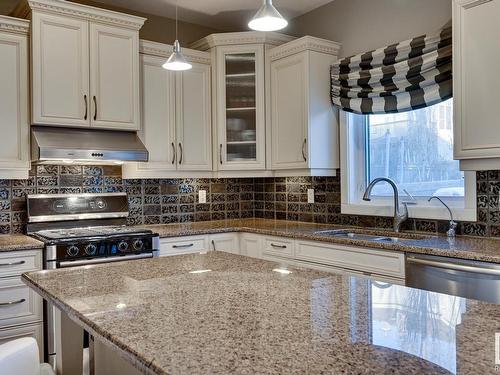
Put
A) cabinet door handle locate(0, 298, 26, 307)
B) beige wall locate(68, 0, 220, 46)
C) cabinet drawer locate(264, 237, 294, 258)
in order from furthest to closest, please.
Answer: beige wall locate(68, 0, 220, 46) → cabinet drawer locate(264, 237, 294, 258) → cabinet door handle locate(0, 298, 26, 307)

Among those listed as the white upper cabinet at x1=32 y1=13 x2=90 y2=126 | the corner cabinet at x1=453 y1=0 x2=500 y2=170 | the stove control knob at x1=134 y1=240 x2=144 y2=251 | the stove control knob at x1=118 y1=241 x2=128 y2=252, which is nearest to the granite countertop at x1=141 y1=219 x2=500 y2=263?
the stove control knob at x1=134 y1=240 x2=144 y2=251

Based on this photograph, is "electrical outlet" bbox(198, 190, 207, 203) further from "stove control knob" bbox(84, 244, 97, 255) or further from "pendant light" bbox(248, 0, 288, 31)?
"pendant light" bbox(248, 0, 288, 31)

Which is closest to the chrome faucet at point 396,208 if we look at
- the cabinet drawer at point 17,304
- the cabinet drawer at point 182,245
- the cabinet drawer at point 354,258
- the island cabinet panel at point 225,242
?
the cabinet drawer at point 354,258

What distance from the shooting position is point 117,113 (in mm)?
3379

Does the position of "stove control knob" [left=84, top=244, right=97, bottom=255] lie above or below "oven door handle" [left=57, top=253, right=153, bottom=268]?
above

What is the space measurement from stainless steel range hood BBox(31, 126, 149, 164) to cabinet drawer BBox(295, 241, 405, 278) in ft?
4.46

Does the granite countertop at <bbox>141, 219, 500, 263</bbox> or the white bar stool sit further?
the granite countertop at <bbox>141, 219, 500, 263</bbox>

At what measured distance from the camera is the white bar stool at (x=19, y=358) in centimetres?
114

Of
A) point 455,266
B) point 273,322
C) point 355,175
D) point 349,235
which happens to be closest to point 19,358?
point 273,322

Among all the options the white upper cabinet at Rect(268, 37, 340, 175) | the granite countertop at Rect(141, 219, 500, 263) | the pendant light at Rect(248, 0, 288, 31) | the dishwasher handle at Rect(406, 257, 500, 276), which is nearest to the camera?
the pendant light at Rect(248, 0, 288, 31)

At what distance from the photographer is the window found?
303 cm

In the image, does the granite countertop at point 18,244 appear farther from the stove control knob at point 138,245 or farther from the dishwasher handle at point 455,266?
the dishwasher handle at point 455,266

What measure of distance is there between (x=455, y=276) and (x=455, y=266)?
2.0 inches

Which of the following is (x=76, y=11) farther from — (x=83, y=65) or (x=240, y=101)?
(x=240, y=101)
